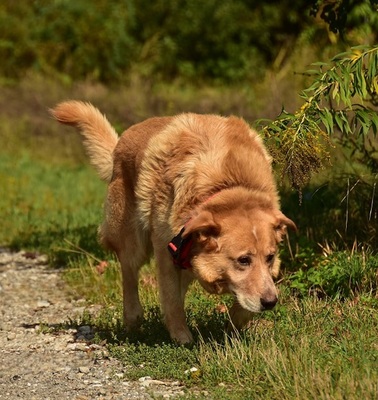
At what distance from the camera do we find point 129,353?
6219 millimetres

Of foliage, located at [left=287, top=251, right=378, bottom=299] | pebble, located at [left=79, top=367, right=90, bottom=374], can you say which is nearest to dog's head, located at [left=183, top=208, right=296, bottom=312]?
pebble, located at [left=79, top=367, right=90, bottom=374]

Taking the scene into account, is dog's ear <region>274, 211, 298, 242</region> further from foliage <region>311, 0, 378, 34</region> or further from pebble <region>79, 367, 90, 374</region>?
foliage <region>311, 0, 378, 34</region>

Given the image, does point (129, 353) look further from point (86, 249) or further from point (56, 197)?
point (56, 197)

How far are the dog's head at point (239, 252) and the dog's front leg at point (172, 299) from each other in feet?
1.38

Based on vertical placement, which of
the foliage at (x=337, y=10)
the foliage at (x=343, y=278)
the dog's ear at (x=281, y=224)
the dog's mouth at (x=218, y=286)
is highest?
the foliage at (x=337, y=10)

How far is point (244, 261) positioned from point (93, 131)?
2291 millimetres

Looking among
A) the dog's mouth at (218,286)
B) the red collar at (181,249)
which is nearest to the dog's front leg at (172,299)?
the red collar at (181,249)

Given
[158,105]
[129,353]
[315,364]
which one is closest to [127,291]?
[129,353]

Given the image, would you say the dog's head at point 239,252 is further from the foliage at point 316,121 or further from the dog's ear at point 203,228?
the foliage at point 316,121

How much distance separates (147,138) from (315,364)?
2.29 m

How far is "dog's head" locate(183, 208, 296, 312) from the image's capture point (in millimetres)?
5684

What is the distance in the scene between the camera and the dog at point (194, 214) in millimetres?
5746

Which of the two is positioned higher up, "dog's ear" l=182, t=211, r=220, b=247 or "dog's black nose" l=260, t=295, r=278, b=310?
"dog's ear" l=182, t=211, r=220, b=247

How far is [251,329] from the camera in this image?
248 inches
